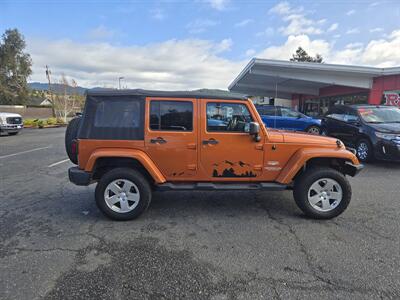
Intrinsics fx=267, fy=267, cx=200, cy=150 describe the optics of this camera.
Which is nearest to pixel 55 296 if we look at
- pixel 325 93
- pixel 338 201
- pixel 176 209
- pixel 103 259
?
pixel 103 259

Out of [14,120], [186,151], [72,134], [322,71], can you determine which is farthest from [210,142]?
[14,120]

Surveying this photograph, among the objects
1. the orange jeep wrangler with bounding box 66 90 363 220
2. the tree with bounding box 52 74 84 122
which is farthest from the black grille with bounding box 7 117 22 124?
the orange jeep wrangler with bounding box 66 90 363 220

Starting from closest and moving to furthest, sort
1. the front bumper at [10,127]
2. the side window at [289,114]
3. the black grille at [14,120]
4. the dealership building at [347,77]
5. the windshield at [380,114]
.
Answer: the windshield at [380,114]
the side window at [289,114]
the dealership building at [347,77]
the front bumper at [10,127]
the black grille at [14,120]

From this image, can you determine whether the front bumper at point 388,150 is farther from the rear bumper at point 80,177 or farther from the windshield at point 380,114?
the rear bumper at point 80,177

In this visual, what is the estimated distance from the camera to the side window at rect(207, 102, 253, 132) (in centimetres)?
400

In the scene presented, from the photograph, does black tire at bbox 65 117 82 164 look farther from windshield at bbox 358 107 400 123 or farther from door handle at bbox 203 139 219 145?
windshield at bbox 358 107 400 123

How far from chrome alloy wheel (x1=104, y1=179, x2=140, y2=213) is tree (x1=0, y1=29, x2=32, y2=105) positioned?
49918 millimetres

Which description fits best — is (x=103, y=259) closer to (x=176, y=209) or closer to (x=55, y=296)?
(x=55, y=296)

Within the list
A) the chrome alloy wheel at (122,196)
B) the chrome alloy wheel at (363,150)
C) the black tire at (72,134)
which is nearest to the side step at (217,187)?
Result: the chrome alloy wheel at (122,196)

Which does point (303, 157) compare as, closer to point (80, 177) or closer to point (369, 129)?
point (80, 177)

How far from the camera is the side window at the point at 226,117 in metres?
4.00

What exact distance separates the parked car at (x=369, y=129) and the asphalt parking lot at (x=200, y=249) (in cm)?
277

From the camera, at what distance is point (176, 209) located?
14.5 feet

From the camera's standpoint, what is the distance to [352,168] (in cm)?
416
